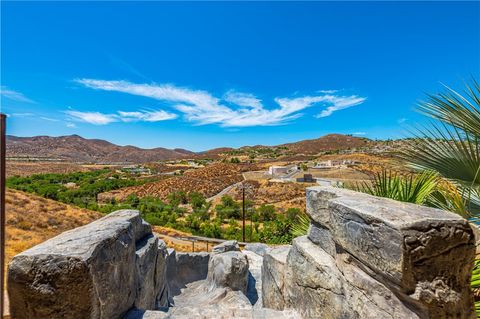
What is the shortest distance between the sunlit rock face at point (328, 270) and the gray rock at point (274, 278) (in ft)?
0.08

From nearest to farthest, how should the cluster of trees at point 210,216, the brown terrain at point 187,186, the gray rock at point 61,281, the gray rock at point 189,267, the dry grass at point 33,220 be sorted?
the gray rock at point 61,281 < the gray rock at point 189,267 < the dry grass at point 33,220 < the cluster of trees at point 210,216 < the brown terrain at point 187,186

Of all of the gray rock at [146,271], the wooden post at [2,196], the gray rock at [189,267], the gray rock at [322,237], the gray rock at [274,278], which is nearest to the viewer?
the wooden post at [2,196]

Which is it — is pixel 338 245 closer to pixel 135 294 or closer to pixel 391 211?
pixel 391 211

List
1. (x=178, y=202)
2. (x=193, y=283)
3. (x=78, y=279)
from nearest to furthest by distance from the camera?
1. (x=78, y=279)
2. (x=193, y=283)
3. (x=178, y=202)

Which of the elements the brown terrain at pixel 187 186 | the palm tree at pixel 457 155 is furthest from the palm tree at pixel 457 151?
the brown terrain at pixel 187 186

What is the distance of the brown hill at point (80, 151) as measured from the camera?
10794 cm

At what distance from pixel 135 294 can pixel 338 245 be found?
2682 millimetres

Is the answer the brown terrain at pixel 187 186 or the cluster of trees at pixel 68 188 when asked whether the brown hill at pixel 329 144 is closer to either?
the brown terrain at pixel 187 186

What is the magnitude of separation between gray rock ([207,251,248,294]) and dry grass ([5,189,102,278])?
25.1 ft

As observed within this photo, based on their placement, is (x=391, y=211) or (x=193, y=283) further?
(x=193, y=283)

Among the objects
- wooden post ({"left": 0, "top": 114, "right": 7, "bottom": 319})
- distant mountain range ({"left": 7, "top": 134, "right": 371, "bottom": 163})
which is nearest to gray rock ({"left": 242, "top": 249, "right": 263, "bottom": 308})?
wooden post ({"left": 0, "top": 114, "right": 7, "bottom": 319})

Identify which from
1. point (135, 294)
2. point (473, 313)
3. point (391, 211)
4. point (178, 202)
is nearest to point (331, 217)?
point (391, 211)

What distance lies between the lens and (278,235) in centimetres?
1600

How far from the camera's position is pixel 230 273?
7.30 meters
